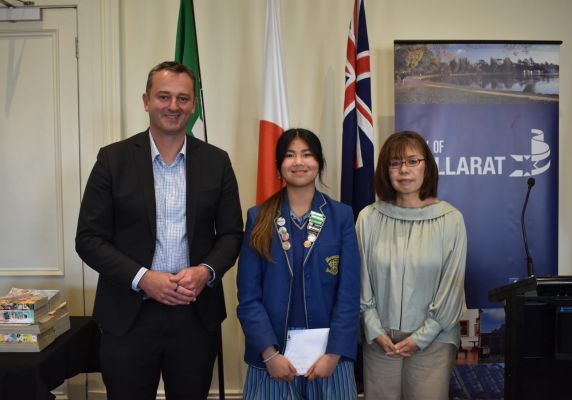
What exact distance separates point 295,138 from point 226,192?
336 millimetres

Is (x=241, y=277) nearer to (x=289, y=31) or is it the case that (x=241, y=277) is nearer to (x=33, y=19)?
(x=289, y=31)

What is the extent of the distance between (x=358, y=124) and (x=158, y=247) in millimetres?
1402

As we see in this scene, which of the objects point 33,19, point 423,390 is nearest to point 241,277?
point 423,390

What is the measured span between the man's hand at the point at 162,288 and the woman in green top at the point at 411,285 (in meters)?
0.71

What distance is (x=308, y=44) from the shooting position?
2.86 meters

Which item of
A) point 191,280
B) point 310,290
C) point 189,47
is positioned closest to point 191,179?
point 191,280

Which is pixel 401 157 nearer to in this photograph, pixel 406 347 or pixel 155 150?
pixel 406 347

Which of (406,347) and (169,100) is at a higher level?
(169,100)

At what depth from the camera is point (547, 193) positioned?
2.65m

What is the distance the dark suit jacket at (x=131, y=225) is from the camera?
163 centimetres

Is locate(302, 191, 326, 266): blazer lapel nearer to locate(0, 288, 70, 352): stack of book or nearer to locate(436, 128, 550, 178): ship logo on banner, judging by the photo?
locate(436, 128, 550, 178): ship logo on banner

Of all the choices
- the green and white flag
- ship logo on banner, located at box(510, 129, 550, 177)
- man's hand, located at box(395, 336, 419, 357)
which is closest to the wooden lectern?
man's hand, located at box(395, 336, 419, 357)

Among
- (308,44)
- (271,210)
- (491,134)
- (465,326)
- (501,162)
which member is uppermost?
(308,44)

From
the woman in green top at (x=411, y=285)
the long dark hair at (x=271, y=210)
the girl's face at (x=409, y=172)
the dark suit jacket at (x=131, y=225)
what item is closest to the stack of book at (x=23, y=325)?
the dark suit jacket at (x=131, y=225)
